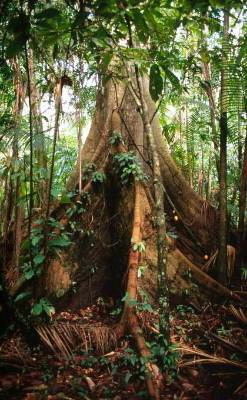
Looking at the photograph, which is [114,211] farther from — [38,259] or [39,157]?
[38,259]

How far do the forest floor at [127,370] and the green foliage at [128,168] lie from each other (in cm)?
159

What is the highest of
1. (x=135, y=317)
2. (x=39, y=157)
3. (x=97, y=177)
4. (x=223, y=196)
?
(x=39, y=157)

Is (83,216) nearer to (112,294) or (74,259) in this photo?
(74,259)

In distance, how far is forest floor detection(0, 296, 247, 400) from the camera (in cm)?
248

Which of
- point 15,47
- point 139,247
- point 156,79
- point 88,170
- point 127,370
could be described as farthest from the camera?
point 88,170

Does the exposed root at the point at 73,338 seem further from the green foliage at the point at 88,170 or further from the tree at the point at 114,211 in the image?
the green foliage at the point at 88,170

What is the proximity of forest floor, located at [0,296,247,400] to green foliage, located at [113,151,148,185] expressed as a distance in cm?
159

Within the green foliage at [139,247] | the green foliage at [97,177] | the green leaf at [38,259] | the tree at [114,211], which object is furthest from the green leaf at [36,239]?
the green foliage at [97,177]

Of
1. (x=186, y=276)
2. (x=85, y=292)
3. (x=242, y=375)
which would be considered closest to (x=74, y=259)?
(x=85, y=292)

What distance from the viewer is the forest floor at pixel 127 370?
2482mm

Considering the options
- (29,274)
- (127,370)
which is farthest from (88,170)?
(127,370)

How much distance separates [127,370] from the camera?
2736 mm

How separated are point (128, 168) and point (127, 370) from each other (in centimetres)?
218

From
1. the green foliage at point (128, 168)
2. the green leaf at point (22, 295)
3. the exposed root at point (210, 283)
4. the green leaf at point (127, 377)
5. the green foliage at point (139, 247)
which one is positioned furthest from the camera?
the green foliage at point (128, 168)
